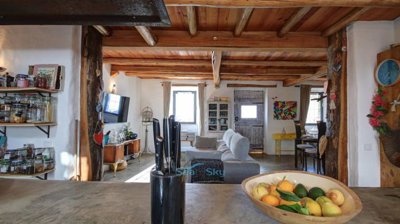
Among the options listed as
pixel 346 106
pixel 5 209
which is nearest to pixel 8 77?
pixel 5 209

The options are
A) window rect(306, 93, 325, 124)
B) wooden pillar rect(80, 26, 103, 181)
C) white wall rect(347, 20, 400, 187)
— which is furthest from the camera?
window rect(306, 93, 325, 124)

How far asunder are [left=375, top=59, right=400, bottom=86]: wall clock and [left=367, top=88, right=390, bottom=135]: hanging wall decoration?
0.11 metres

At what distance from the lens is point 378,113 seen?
8.49ft

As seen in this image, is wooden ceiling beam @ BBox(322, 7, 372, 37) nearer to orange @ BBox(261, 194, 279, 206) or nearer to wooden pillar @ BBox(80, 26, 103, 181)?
orange @ BBox(261, 194, 279, 206)

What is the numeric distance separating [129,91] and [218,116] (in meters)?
2.85

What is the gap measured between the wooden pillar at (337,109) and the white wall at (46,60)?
309cm

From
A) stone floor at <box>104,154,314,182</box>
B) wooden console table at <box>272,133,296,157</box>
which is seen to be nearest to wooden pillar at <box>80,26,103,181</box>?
stone floor at <box>104,154,314,182</box>

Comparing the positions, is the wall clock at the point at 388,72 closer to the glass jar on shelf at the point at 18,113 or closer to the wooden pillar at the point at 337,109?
the wooden pillar at the point at 337,109

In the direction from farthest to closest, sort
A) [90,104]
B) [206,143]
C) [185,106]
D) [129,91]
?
[185,106] < [129,91] < [206,143] < [90,104]

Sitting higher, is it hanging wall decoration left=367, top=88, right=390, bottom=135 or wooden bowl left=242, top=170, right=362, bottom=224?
hanging wall decoration left=367, top=88, right=390, bottom=135

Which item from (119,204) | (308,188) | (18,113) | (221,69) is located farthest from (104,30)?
(221,69)

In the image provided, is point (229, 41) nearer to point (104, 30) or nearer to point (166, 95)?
point (104, 30)

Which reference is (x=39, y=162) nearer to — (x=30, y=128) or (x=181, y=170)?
(x=30, y=128)

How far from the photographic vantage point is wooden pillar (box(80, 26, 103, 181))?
2.82 meters
